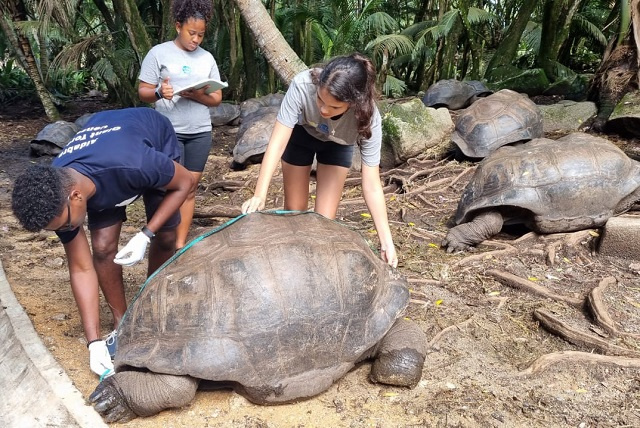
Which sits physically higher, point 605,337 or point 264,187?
point 264,187

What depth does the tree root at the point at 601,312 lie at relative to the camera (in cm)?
316

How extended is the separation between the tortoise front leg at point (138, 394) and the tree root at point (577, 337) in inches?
85.7

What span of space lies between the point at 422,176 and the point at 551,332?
11.5 feet

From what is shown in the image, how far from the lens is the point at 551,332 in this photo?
328 centimetres

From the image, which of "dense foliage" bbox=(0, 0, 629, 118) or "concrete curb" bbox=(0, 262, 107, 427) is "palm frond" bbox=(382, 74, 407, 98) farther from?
"concrete curb" bbox=(0, 262, 107, 427)

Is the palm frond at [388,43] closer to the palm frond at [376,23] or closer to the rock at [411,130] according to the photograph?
the palm frond at [376,23]

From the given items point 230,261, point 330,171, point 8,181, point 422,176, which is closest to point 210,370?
point 230,261

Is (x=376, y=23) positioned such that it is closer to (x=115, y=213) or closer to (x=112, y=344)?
(x=115, y=213)

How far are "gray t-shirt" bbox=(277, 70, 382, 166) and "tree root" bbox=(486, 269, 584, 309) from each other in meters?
1.59

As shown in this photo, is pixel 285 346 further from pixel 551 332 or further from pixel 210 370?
pixel 551 332

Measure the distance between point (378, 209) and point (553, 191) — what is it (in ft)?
7.56

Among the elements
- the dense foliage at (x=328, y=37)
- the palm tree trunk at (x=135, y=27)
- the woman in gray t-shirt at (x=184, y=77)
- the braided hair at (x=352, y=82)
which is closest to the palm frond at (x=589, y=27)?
the dense foliage at (x=328, y=37)

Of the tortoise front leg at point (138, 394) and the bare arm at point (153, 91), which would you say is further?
the bare arm at point (153, 91)

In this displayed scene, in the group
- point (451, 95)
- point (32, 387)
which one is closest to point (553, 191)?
point (32, 387)
